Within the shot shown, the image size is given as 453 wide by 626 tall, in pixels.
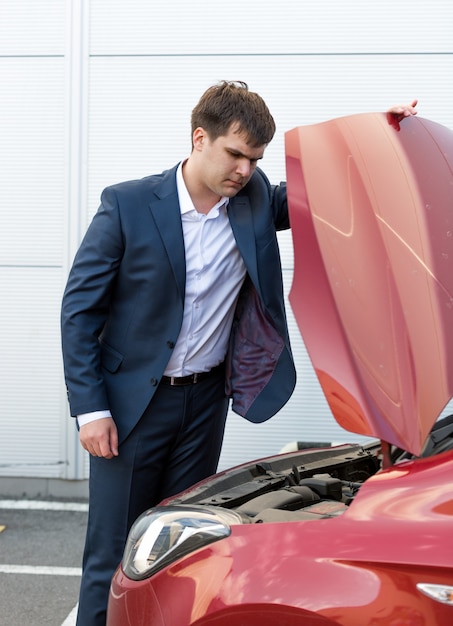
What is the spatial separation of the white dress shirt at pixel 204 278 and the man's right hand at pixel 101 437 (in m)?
0.26

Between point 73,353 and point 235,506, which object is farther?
point 73,353

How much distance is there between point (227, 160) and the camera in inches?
101

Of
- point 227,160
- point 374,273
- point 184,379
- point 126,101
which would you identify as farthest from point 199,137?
point 126,101

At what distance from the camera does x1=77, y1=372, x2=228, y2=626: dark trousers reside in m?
2.77

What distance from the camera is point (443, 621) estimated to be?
1.49 metres

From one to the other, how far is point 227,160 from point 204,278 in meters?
Result: 0.39

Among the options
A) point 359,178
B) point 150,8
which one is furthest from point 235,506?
point 150,8

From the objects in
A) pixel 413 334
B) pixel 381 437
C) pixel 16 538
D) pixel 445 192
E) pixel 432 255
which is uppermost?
pixel 445 192

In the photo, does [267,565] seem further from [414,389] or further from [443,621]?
[414,389]

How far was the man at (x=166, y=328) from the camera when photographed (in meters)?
2.66

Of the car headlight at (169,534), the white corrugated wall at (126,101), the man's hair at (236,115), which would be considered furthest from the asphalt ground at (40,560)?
the man's hair at (236,115)

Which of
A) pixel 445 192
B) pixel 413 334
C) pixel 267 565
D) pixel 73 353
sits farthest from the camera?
pixel 73 353

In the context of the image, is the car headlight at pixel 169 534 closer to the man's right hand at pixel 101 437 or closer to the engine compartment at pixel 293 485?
the engine compartment at pixel 293 485

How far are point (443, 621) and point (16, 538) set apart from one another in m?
3.39
